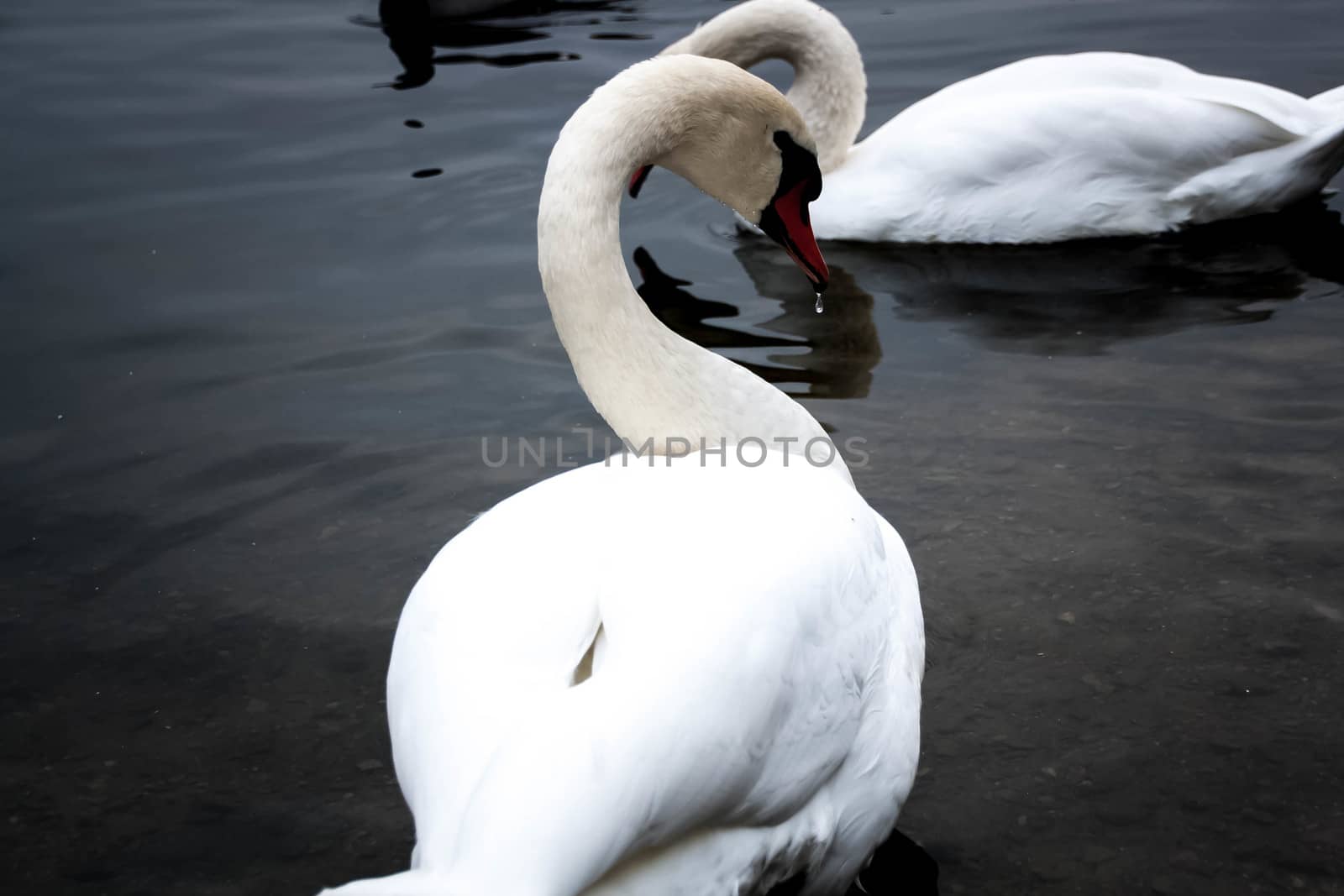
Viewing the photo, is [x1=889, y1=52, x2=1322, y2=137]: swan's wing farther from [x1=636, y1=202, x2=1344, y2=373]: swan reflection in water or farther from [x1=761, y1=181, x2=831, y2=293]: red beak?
[x1=761, y1=181, x2=831, y2=293]: red beak

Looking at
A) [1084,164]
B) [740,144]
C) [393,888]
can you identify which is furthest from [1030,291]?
[393,888]

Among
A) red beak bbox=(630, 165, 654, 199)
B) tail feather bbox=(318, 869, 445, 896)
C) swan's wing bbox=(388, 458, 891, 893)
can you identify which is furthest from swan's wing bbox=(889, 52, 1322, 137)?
tail feather bbox=(318, 869, 445, 896)

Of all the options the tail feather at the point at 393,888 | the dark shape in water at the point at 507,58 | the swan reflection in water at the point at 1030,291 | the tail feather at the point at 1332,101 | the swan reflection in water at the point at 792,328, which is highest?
the tail feather at the point at 1332,101

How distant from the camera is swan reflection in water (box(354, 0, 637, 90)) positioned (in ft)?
32.3

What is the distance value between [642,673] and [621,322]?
1350mm

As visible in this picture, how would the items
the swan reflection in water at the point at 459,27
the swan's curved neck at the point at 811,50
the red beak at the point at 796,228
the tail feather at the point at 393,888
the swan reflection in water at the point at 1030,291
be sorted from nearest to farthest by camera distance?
1. the tail feather at the point at 393,888
2. the red beak at the point at 796,228
3. the swan reflection in water at the point at 1030,291
4. the swan's curved neck at the point at 811,50
5. the swan reflection in water at the point at 459,27

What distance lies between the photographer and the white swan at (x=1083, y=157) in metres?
6.45

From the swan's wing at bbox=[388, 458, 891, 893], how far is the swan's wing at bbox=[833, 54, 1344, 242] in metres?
3.98

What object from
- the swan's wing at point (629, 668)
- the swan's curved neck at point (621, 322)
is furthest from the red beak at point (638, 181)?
the swan's wing at point (629, 668)

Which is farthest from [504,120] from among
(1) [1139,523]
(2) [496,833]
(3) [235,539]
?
(2) [496,833]

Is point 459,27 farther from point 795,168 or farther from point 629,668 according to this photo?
point 629,668

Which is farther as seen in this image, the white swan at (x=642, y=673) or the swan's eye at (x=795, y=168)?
the swan's eye at (x=795, y=168)

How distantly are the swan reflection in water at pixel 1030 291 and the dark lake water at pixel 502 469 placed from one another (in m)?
0.03

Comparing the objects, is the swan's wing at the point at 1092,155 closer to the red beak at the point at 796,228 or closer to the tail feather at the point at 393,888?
the red beak at the point at 796,228
